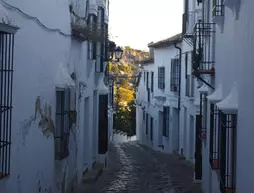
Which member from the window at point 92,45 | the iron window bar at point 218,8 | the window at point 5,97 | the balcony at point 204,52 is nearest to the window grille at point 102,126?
the window at point 92,45

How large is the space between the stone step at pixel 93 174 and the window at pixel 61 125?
3.37 metres

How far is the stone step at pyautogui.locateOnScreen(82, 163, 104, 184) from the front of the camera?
14.0 meters

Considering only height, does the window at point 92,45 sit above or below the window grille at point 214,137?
above

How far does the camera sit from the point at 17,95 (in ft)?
23.6

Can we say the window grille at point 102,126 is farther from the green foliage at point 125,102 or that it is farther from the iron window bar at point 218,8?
the green foliage at point 125,102

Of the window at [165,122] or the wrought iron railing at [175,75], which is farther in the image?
the window at [165,122]

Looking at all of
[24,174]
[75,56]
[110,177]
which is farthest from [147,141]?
[24,174]

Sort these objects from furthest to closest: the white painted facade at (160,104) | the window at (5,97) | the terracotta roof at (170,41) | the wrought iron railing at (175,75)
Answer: the white painted facade at (160,104), the wrought iron railing at (175,75), the terracotta roof at (170,41), the window at (5,97)

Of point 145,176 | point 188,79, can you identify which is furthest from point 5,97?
point 188,79

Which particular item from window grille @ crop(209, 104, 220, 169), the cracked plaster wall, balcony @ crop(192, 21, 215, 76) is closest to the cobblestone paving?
the cracked plaster wall

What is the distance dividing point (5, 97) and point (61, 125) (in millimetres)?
3890

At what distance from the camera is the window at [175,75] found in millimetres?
22841

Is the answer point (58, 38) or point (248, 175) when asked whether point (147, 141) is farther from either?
point (248, 175)

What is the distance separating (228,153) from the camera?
8625mm
